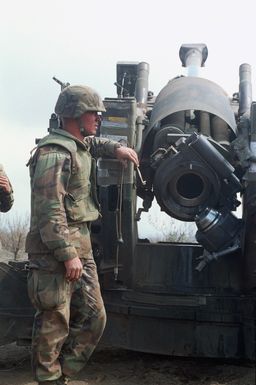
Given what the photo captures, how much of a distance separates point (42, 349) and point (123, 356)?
2162 mm

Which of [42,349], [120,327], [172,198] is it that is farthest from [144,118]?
[42,349]

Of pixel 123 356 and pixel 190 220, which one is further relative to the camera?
pixel 123 356

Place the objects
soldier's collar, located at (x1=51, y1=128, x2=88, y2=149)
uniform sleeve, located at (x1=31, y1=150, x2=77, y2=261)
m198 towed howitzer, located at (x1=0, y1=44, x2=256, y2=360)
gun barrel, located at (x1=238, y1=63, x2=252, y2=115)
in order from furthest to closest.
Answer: gun barrel, located at (x1=238, y1=63, x2=252, y2=115) → m198 towed howitzer, located at (x1=0, y1=44, x2=256, y2=360) → soldier's collar, located at (x1=51, y1=128, x2=88, y2=149) → uniform sleeve, located at (x1=31, y1=150, x2=77, y2=261)

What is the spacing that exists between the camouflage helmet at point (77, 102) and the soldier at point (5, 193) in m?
0.77

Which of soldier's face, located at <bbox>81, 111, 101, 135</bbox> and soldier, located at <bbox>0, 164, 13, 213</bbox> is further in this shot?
soldier, located at <bbox>0, 164, 13, 213</bbox>

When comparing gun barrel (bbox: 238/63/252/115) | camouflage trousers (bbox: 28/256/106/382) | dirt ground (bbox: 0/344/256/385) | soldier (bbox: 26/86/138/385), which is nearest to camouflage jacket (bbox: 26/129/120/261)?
soldier (bbox: 26/86/138/385)

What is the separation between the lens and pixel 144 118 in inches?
222

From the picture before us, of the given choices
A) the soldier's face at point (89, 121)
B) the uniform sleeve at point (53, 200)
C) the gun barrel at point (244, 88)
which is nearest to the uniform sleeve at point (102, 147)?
the soldier's face at point (89, 121)

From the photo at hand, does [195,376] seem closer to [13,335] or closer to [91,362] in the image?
[91,362]

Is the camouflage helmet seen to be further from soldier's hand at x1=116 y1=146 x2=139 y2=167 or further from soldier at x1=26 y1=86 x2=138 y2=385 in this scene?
soldier's hand at x1=116 y1=146 x2=139 y2=167

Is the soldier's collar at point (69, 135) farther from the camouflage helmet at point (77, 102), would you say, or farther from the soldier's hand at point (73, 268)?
the soldier's hand at point (73, 268)

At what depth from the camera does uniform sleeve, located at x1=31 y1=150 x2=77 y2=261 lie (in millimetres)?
Result: 3619

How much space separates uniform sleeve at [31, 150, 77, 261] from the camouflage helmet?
0.33 m

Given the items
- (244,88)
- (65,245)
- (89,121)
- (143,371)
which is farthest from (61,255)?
(244,88)
